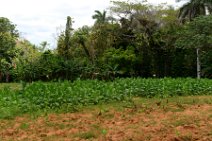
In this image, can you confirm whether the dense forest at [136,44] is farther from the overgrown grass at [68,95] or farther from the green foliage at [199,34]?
the overgrown grass at [68,95]

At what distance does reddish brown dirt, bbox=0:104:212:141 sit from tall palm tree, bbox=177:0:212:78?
28941mm

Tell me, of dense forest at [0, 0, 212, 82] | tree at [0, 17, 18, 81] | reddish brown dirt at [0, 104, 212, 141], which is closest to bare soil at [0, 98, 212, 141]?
reddish brown dirt at [0, 104, 212, 141]

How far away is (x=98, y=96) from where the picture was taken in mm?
13992

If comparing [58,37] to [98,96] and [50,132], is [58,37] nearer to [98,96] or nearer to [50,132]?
[98,96]

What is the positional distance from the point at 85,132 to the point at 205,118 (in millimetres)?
2888

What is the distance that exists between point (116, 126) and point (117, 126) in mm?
23

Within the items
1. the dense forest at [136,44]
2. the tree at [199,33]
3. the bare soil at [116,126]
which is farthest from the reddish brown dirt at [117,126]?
the dense forest at [136,44]

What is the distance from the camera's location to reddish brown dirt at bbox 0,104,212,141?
7961mm

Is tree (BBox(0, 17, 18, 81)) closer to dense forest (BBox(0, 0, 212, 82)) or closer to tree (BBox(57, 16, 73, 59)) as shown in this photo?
dense forest (BBox(0, 0, 212, 82))

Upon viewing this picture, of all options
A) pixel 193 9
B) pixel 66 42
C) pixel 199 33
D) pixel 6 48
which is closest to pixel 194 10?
pixel 193 9

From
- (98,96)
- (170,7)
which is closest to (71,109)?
(98,96)

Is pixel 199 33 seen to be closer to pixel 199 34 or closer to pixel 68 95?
pixel 199 34

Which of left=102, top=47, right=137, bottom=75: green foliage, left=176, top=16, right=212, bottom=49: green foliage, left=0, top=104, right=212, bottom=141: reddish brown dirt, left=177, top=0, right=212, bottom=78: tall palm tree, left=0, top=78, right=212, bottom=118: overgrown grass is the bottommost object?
left=0, top=104, right=212, bottom=141: reddish brown dirt

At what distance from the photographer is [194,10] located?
1586 inches
